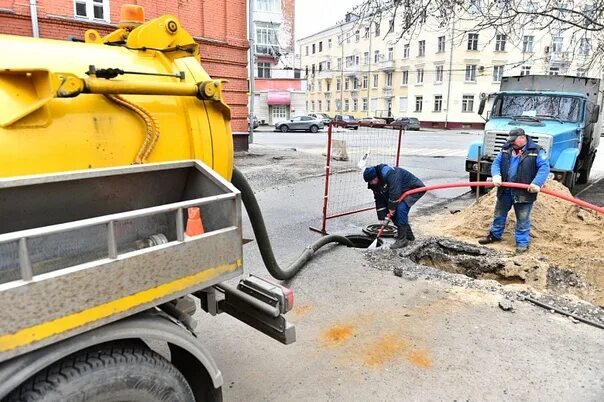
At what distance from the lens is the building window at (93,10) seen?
12039 mm

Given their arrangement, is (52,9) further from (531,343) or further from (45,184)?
(531,343)

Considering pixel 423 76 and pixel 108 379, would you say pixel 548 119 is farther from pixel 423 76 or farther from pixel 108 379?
pixel 423 76

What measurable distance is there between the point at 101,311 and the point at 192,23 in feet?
46.2

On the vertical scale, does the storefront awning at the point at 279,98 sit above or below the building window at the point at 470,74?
below

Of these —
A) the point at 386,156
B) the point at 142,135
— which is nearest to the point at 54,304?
the point at 142,135

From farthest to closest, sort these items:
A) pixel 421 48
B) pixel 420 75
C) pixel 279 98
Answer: pixel 279 98 < pixel 420 75 < pixel 421 48

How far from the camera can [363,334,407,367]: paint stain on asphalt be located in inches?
136

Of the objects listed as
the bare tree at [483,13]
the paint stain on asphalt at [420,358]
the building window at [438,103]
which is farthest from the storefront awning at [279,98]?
the paint stain on asphalt at [420,358]

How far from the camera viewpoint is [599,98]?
12516 millimetres

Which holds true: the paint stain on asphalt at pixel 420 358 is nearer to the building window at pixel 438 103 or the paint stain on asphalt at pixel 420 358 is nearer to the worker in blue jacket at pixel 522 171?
the worker in blue jacket at pixel 522 171

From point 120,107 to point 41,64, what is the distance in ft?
1.17

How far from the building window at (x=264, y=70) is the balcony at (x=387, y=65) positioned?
12848 mm

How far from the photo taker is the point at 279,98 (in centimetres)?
4881

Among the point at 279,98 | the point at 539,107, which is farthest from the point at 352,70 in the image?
the point at 539,107
